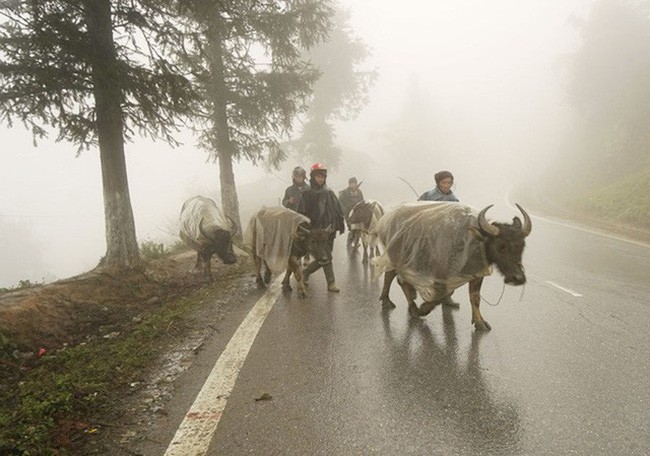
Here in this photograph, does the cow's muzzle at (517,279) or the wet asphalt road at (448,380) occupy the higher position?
the cow's muzzle at (517,279)

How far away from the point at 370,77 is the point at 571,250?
23.3 metres

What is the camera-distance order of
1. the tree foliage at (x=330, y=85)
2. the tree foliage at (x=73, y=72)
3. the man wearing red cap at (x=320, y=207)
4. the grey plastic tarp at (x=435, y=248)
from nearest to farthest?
the grey plastic tarp at (x=435, y=248), the tree foliage at (x=73, y=72), the man wearing red cap at (x=320, y=207), the tree foliage at (x=330, y=85)

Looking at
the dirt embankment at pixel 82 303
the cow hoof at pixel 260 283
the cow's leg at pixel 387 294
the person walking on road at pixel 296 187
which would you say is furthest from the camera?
the person walking on road at pixel 296 187

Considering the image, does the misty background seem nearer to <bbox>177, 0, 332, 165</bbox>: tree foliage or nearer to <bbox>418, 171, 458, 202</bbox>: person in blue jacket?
<bbox>418, 171, 458, 202</bbox>: person in blue jacket

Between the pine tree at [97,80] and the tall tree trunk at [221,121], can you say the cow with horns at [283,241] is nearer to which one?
the pine tree at [97,80]

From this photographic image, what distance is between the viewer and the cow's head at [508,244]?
4.70 meters

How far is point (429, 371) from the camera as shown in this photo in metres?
3.94

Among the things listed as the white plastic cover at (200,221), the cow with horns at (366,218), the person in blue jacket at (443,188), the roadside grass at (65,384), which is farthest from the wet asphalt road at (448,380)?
the cow with horns at (366,218)

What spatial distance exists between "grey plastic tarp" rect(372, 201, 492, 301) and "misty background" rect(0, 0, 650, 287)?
4021 millimetres

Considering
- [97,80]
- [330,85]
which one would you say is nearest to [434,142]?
[330,85]

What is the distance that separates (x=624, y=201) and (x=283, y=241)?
16517 mm

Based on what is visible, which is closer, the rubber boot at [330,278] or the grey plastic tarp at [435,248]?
the grey plastic tarp at [435,248]

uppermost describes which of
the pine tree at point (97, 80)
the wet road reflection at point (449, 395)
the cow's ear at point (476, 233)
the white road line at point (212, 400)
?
the pine tree at point (97, 80)

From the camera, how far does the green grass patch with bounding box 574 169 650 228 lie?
15156 mm
